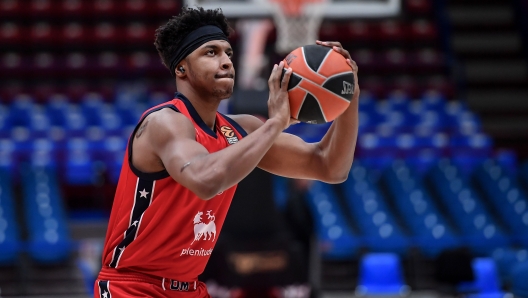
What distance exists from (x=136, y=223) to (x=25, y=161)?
8.52 metres

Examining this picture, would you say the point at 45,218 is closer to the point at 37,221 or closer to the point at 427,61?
the point at 37,221

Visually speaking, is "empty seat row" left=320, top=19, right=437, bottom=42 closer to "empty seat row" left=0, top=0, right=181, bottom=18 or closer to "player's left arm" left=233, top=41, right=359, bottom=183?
"empty seat row" left=0, top=0, right=181, bottom=18

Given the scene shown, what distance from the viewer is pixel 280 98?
2.98 metres

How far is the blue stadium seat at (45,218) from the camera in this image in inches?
382

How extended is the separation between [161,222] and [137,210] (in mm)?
116

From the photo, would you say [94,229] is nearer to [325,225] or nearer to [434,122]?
[325,225]

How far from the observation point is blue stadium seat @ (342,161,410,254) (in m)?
10.2

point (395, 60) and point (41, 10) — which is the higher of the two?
point (41, 10)

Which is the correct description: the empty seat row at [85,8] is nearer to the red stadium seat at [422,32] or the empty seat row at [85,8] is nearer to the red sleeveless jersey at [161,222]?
the red stadium seat at [422,32]

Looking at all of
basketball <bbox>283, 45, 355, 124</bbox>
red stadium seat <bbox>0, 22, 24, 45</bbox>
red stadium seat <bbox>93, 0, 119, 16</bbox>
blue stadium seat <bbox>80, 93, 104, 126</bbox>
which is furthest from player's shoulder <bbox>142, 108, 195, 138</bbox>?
red stadium seat <bbox>93, 0, 119, 16</bbox>

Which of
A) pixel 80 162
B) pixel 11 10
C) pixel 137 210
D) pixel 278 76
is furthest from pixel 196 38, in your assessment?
pixel 11 10

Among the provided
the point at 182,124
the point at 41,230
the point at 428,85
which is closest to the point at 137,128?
the point at 182,124

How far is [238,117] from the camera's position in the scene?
361 centimetres

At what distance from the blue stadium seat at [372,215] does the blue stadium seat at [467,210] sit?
0.98m
